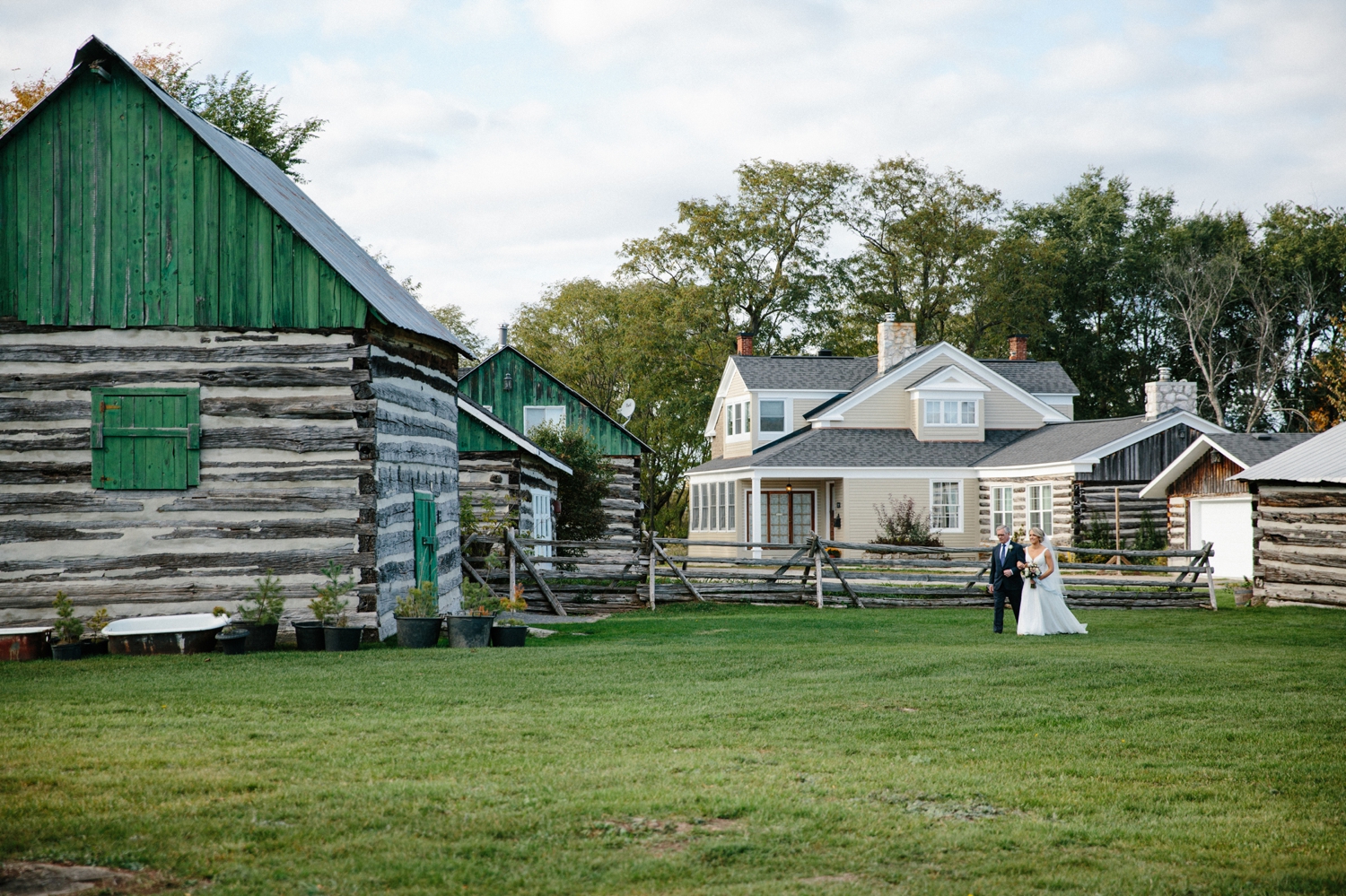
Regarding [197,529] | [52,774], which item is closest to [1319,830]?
[52,774]

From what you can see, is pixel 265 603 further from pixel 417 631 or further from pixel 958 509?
pixel 958 509

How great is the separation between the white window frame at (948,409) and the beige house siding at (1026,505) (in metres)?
2.78

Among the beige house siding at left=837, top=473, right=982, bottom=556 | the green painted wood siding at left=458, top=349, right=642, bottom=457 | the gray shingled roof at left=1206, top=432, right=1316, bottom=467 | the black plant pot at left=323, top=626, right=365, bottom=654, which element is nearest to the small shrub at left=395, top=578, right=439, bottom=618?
the black plant pot at left=323, top=626, right=365, bottom=654

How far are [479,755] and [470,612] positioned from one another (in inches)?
322

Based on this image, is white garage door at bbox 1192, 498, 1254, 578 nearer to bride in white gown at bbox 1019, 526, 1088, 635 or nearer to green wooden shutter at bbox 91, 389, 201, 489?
bride in white gown at bbox 1019, 526, 1088, 635

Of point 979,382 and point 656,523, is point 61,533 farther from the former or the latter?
point 656,523

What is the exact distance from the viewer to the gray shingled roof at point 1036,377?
149 ft

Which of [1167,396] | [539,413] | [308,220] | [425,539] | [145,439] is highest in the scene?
[308,220]

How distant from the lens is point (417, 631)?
15.0 metres

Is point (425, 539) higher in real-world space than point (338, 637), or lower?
higher

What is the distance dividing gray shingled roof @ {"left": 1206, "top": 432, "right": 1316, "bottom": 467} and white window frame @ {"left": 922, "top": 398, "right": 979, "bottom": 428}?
10.1 meters

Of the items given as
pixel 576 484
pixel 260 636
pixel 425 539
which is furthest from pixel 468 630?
pixel 576 484

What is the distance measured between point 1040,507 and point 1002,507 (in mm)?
1619

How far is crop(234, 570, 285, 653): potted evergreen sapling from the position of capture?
14.4 metres
